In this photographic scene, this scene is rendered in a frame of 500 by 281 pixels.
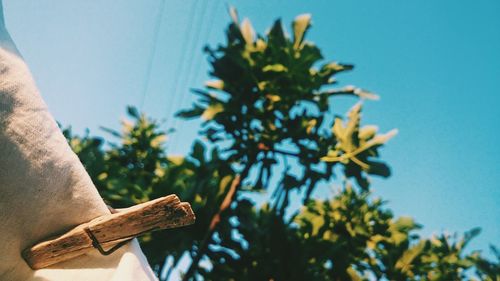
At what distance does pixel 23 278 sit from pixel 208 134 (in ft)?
12.4

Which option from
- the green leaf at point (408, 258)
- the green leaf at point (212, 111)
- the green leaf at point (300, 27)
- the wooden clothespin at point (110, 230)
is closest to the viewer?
the wooden clothespin at point (110, 230)

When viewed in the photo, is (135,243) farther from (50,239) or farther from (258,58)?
(258,58)

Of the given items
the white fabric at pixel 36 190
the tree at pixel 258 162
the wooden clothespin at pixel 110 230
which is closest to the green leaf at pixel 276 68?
the tree at pixel 258 162

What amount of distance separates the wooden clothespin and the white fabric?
0.15ft

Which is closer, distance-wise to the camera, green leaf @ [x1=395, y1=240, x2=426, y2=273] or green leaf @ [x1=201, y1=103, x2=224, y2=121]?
green leaf @ [x1=201, y1=103, x2=224, y2=121]

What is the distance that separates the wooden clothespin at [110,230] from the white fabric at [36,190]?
5cm

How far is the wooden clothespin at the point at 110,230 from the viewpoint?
3.54 ft

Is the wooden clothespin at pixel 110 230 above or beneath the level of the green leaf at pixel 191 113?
beneath

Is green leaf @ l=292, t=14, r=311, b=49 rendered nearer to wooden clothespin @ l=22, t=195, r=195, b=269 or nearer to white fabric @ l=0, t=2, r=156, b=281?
white fabric @ l=0, t=2, r=156, b=281

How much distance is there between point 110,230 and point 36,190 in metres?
Answer: 0.28

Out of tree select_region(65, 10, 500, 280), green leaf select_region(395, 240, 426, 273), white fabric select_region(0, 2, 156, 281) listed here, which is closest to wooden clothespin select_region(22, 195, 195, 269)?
white fabric select_region(0, 2, 156, 281)

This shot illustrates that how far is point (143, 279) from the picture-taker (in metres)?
1.23

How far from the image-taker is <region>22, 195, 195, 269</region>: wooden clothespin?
1.08 metres

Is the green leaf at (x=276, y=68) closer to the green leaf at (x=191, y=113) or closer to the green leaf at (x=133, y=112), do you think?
the green leaf at (x=191, y=113)
